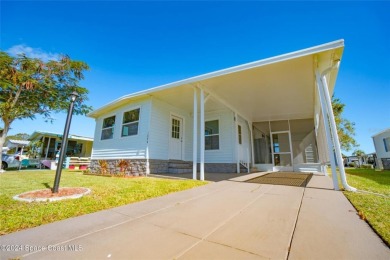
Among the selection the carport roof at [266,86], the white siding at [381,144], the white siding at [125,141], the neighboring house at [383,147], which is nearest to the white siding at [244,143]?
the carport roof at [266,86]

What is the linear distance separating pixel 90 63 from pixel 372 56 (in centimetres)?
1558

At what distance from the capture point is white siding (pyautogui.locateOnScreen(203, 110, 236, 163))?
809 cm

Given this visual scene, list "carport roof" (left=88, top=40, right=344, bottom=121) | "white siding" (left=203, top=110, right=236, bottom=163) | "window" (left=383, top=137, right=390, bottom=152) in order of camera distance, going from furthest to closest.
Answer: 1. "window" (left=383, top=137, right=390, bottom=152)
2. "white siding" (left=203, top=110, right=236, bottom=163)
3. "carport roof" (left=88, top=40, right=344, bottom=121)

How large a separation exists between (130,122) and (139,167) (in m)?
2.37

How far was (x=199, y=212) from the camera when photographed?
2186 mm

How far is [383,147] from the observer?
1493 centimetres

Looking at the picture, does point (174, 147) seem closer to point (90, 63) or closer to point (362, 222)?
point (362, 222)

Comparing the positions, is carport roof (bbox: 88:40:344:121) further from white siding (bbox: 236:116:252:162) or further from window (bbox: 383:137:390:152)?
window (bbox: 383:137:390:152)

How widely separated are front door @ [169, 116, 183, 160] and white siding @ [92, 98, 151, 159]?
4.51 ft

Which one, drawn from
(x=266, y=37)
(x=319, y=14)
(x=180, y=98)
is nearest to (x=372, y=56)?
(x=319, y=14)

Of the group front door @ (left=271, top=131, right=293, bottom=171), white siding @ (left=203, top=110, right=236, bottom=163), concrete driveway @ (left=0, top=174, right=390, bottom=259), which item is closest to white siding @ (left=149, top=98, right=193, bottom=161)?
white siding @ (left=203, top=110, right=236, bottom=163)

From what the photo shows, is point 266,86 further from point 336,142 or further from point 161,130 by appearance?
point 161,130

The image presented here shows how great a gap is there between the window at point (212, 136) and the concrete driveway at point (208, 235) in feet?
20.3

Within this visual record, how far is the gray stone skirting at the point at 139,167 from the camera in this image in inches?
270
